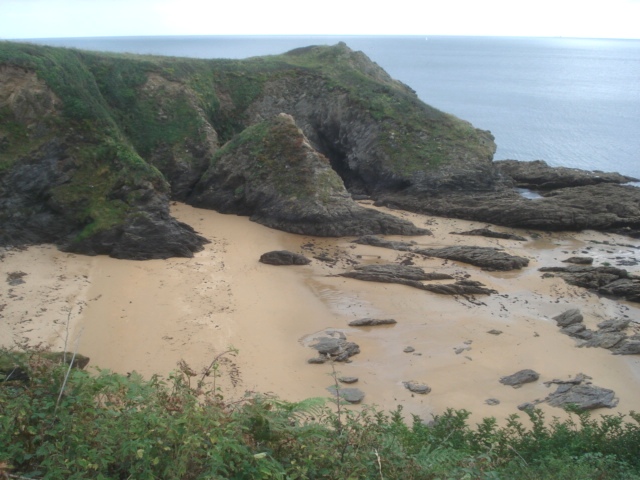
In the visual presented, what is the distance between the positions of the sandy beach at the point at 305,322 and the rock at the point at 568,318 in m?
0.31

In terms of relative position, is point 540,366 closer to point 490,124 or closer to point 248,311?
point 248,311

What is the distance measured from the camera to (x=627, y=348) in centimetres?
1573

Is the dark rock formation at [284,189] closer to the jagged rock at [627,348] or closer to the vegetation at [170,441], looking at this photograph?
the jagged rock at [627,348]

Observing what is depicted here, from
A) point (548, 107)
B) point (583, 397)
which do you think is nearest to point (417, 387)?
point (583, 397)

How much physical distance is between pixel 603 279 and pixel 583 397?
28.3 feet

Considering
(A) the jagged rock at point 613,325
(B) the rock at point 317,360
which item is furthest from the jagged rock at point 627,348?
(B) the rock at point 317,360

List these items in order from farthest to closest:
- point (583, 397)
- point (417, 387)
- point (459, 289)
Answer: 1. point (459, 289)
2. point (417, 387)
3. point (583, 397)

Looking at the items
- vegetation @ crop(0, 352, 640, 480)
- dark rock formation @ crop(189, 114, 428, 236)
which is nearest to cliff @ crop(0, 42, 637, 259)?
dark rock formation @ crop(189, 114, 428, 236)

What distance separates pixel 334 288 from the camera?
1920cm

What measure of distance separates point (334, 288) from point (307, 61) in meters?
23.3

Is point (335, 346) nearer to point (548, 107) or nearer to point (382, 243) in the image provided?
point (382, 243)

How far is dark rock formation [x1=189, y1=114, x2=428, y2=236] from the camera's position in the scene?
24.5 meters

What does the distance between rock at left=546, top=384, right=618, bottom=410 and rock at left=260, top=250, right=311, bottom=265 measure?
32.8ft

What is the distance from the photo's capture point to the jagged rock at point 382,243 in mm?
23078
